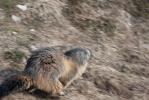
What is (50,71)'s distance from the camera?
5.88m

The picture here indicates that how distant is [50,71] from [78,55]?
0.46 meters

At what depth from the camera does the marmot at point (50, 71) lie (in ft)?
18.6

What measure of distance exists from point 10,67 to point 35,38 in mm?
766

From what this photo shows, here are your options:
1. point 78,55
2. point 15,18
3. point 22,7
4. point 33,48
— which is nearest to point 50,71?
point 78,55

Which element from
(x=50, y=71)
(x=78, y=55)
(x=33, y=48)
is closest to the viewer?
(x=50, y=71)

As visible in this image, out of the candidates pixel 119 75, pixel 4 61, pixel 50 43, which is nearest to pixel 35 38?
pixel 50 43

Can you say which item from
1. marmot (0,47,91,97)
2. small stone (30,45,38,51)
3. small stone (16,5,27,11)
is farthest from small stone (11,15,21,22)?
marmot (0,47,91,97)

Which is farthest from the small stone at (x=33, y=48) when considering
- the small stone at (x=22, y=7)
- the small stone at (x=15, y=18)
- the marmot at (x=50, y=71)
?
the small stone at (x=22, y=7)

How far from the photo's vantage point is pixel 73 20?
7.48 meters

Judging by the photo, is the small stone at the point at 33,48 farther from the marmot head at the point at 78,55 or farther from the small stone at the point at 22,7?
the small stone at the point at 22,7

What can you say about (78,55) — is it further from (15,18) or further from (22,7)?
(22,7)

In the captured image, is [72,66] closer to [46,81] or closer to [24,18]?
[46,81]

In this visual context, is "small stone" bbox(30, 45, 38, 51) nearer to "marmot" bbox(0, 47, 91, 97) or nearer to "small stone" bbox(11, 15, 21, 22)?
"marmot" bbox(0, 47, 91, 97)

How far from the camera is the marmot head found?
20.2 feet
